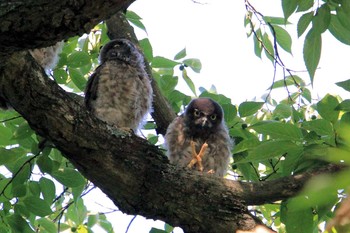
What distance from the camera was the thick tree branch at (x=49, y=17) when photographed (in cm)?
184

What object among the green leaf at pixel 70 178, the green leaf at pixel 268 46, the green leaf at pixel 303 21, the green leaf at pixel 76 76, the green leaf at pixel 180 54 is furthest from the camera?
the green leaf at pixel 180 54

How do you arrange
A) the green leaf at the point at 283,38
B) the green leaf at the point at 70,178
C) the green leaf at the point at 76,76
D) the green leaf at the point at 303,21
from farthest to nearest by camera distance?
1. the green leaf at the point at 76,76
2. the green leaf at the point at 283,38
3. the green leaf at the point at 70,178
4. the green leaf at the point at 303,21

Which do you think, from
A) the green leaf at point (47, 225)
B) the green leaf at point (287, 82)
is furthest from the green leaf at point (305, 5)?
the green leaf at point (47, 225)

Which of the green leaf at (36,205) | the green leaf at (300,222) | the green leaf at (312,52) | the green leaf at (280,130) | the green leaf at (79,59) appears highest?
the green leaf at (79,59)

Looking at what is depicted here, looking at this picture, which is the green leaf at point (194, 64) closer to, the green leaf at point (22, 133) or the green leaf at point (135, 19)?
the green leaf at point (135, 19)

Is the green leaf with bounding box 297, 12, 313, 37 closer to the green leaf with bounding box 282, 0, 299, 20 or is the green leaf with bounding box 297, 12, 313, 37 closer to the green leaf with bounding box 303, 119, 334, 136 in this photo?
the green leaf with bounding box 282, 0, 299, 20

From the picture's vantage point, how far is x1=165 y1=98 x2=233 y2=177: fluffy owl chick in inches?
144

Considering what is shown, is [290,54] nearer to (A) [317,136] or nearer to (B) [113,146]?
(A) [317,136]

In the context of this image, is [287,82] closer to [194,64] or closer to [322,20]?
[194,64]

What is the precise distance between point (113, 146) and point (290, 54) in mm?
1369

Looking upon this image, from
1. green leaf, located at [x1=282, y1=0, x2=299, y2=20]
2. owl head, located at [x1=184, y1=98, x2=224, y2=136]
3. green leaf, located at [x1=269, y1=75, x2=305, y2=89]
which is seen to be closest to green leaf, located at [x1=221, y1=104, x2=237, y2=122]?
owl head, located at [x1=184, y1=98, x2=224, y2=136]

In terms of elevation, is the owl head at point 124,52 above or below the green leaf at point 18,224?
above

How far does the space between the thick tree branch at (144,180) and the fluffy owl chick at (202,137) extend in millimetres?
1126

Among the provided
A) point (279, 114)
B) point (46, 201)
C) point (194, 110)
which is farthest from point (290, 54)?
point (46, 201)
